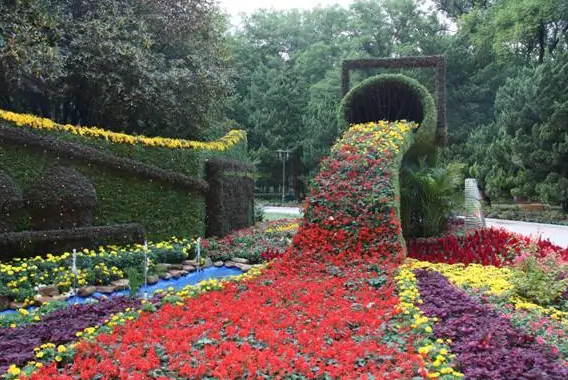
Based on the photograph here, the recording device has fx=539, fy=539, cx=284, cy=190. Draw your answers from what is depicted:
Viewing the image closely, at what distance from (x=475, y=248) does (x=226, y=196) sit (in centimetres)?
518

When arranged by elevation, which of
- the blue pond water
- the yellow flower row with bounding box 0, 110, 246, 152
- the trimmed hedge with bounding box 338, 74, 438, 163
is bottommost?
the blue pond water

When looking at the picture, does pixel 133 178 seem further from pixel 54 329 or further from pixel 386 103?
pixel 386 103

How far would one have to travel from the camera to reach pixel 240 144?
45.7 feet

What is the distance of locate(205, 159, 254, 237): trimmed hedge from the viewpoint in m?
11.2

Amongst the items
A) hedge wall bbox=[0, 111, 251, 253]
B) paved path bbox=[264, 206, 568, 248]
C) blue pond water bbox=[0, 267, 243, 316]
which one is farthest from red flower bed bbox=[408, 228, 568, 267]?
hedge wall bbox=[0, 111, 251, 253]

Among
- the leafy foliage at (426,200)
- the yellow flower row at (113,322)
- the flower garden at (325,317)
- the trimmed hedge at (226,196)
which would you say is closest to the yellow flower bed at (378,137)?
the flower garden at (325,317)

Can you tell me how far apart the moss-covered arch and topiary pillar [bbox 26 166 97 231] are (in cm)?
583

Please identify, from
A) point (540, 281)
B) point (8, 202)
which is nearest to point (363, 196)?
point (540, 281)

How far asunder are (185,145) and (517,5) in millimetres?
23953

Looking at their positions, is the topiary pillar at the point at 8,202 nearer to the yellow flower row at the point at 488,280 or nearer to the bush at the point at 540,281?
the yellow flower row at the point at 488,280

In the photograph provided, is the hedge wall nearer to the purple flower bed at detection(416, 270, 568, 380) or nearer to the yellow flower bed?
the yellow flower bed

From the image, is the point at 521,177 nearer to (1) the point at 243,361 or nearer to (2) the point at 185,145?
(2) the point at 185,145

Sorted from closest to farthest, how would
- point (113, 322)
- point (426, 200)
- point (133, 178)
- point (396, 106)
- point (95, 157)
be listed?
point (113, 322) → point (95, 157) → point (133, 178) → point (426, 200) → point (396, 106)

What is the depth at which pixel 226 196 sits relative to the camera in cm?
1166
